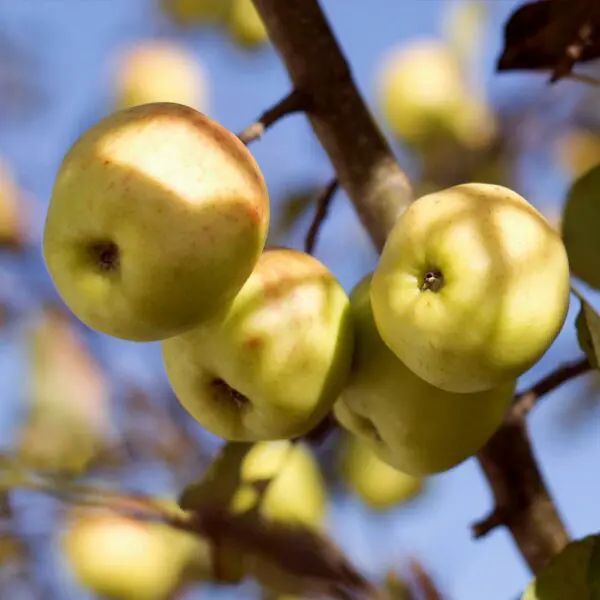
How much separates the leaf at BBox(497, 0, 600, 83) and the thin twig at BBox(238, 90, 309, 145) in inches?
9.0

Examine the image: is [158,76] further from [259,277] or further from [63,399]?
[259,277]

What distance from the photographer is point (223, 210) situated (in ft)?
1.87

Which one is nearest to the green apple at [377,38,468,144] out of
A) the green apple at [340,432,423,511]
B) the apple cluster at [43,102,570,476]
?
the green apple at [340,432,423,511]

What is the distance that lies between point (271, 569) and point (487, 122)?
153cm

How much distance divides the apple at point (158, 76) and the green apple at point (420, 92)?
15.5 inches

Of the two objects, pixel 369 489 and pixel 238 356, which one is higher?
Result: pixel 238 356

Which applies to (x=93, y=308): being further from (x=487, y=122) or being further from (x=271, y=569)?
(x=487, y=122)

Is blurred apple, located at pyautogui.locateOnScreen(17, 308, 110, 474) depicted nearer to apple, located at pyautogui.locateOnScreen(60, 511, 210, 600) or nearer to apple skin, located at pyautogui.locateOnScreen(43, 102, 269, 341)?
apple, located at pyautogui.locateOnScreen(60, 511, 210, 600)

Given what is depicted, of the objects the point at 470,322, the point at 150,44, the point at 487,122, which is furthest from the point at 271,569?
the point at 150,44

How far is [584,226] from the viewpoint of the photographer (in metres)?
0.81

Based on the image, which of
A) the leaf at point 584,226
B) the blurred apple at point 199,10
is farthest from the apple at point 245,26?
the leaf at point 584,226

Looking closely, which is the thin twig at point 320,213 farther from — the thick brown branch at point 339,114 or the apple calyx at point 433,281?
the apple calyx at point 433,281

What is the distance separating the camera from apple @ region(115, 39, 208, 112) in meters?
1.98

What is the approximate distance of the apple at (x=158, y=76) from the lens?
198 centimetres
